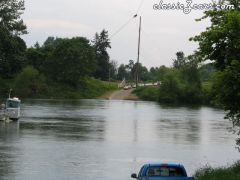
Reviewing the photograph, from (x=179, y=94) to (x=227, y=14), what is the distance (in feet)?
353

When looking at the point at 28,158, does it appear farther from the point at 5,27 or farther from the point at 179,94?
the point at 179,94

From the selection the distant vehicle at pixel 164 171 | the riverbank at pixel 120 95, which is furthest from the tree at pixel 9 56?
the distant vehicle at pixel 164 171

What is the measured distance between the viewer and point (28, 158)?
30344 mm

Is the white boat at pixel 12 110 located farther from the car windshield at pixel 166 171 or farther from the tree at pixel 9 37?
the tree at pixel 9 37

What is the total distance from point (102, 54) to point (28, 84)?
65.3m

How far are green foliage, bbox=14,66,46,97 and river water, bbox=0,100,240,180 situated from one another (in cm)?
5422

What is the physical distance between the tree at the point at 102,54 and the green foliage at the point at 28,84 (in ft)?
165

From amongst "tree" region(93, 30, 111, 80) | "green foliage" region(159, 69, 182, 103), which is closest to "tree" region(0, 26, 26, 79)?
"green foliage" region(159, 69, 182, 103)

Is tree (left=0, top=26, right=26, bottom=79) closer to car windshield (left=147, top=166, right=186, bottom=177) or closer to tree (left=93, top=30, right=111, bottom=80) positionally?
tree (left=93, top=30, right=111, bottom=80)

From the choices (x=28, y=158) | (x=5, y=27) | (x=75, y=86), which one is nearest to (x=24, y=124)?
(x=28, y=158)

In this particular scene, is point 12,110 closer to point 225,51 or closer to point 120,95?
point 225,51

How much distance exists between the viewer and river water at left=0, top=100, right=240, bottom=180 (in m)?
27.1

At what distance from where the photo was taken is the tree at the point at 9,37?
11256 cm

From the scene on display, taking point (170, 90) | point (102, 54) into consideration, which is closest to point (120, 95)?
point (170, 90)
